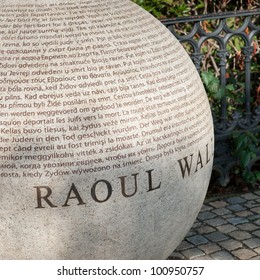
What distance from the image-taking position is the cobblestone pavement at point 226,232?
194 inches

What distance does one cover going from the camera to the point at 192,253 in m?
4.95

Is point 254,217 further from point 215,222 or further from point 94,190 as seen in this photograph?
point 94,190

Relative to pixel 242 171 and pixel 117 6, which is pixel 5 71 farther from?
pixel 242 171

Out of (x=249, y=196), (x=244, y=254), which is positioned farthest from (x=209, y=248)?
(x=249, y=196)

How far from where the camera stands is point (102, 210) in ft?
11.8

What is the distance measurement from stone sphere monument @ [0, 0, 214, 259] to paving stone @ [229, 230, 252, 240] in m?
1.40

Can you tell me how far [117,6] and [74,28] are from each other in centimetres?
43

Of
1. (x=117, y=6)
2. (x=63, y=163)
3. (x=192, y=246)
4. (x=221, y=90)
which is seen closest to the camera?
(x=63, y=163)

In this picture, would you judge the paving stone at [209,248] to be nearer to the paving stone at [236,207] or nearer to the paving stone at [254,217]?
the paving stone at [254,217]

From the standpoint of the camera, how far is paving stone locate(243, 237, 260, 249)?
504cm

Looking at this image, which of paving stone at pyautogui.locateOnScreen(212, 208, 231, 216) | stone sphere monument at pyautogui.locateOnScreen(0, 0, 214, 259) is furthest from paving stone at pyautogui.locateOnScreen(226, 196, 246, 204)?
stone sphere monument at pyautogui.locateOnScreen(0, 0, 214, 259)

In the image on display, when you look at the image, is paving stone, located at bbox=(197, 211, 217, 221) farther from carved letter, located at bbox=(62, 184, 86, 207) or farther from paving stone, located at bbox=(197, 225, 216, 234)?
carved letter, located at bbox=(62, 184, 86, 207)
